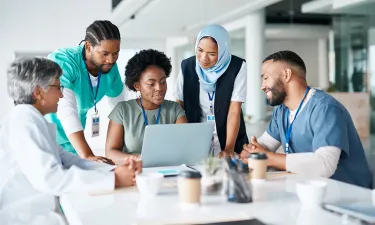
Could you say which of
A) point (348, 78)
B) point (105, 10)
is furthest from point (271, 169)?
point (105, 10)

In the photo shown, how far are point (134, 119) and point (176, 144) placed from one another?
0.62 m

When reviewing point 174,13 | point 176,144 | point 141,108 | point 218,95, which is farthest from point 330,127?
point 174,13

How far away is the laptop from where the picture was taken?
92.5 inches

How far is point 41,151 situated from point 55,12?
978 centimetres

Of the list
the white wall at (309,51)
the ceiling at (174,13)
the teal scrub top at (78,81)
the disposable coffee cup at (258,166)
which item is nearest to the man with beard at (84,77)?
the teal scrub top at (78,81)

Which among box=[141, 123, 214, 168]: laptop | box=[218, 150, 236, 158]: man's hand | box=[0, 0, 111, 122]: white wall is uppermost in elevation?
box=[0, 0, 111, 122]: white wall

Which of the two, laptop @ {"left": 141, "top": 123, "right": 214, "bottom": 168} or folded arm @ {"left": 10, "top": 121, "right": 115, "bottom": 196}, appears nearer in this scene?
folded arm @ {"left": 10, "top": 121, "right": 115, "bottom": 196}

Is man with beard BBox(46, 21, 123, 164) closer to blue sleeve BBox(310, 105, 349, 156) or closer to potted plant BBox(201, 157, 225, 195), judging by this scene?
potted plant BBox(201, 157, 225, 195)

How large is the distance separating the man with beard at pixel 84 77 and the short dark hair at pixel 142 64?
117 mm

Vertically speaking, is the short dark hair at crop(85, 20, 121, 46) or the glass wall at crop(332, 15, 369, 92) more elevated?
the glass wall at crop(332, 15, 369, 92)

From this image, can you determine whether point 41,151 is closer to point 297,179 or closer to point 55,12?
point 297,179

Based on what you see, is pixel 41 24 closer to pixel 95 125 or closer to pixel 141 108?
pixel 95 125

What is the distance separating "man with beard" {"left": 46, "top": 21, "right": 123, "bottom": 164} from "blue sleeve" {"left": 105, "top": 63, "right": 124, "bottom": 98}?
0.13 ft

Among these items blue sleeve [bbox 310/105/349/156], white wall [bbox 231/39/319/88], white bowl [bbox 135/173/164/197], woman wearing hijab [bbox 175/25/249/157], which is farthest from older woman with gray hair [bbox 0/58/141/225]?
white wall [bbox 231/39/319/88]
